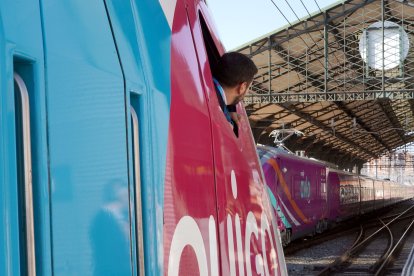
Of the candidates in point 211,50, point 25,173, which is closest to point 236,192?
point 211,50

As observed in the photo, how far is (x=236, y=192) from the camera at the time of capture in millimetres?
2592

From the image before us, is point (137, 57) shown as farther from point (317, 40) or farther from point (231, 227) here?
point (317, 40)

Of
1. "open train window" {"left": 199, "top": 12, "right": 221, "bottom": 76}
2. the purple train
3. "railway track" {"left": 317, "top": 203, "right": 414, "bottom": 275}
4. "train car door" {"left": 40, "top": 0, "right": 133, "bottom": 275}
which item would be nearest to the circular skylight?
the purple train

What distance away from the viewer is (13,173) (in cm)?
106

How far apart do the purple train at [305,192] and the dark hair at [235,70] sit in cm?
1238

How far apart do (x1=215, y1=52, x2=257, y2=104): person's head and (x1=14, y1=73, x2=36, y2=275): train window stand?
1.66m

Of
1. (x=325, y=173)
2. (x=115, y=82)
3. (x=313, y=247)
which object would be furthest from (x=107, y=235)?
(x=325, y=173)

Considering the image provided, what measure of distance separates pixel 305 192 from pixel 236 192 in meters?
17.7

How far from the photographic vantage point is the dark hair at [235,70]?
2738mm

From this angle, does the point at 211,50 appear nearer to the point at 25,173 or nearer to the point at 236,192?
the point at 236,192

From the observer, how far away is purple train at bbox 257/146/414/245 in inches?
675

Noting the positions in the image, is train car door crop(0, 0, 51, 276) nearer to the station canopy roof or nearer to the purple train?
the purple train

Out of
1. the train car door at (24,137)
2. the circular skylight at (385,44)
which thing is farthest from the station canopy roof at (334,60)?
the train car door at (24,137)

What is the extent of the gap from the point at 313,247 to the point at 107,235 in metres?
19.7
